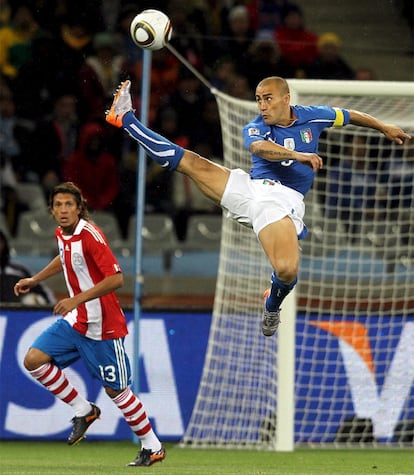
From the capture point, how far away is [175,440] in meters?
10.4

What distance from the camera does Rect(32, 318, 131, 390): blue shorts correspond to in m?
8.24

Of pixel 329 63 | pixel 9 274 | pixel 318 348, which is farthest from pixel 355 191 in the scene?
pixel 9 274

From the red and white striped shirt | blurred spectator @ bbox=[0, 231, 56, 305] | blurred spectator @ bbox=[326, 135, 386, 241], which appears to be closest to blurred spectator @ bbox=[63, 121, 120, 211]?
blurred spectator @ bbox=[0, 231, 56, 305]

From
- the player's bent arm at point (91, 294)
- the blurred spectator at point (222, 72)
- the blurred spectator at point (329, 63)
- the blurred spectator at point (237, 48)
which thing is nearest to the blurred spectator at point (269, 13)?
the blurred spectator at point (237, 48)

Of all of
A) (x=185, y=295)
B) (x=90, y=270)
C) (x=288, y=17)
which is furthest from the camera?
(x=288, y=17)

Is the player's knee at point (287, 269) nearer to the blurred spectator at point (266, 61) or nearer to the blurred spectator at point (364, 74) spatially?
the blurred spectator at point (266, 61)

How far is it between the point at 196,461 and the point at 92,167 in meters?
3.41

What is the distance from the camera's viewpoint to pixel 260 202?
797 cm

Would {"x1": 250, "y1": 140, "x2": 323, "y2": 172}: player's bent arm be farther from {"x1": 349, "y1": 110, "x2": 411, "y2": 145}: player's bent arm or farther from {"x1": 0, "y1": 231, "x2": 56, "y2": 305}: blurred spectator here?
{"x1": 0, "y1": 231, "x2": 56, "y2": 305}: blurred spectator

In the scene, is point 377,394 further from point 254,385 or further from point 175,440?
point 175,440

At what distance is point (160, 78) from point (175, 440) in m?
3.44

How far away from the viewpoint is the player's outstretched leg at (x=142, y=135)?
8.02 m

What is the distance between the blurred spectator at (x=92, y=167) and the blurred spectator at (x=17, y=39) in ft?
3.83

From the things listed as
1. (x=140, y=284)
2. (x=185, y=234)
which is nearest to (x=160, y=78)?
(x=185, y=234)
